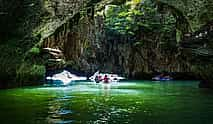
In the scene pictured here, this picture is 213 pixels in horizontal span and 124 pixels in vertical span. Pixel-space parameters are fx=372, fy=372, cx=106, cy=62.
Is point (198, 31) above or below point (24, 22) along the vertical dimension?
below

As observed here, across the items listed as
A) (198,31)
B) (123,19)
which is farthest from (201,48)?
(123,19)

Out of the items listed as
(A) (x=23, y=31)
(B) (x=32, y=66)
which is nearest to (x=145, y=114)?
(A) (x=23, y=31)

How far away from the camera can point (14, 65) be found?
865 inches

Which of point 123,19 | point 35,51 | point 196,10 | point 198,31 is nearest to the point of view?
point 196,10

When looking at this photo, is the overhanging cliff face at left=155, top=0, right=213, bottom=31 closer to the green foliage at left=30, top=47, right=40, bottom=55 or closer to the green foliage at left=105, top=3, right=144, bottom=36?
the green foliage at left=30, top=47, right=40, bottom=55

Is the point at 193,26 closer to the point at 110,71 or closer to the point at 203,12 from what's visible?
the point at 203,12

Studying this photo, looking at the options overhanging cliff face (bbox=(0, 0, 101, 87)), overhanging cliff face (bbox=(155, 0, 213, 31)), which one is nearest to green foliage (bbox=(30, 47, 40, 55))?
overhanging cliff face (bbox=(0, 0, 101, 87))

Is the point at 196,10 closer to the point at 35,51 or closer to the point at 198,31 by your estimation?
the point at 198,31

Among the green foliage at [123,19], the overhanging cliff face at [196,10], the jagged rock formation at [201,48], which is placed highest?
the green foliage at [123,19]

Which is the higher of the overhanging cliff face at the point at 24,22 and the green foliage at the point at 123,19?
the green foliage at the point at 123,19

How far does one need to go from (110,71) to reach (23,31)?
3062 cm

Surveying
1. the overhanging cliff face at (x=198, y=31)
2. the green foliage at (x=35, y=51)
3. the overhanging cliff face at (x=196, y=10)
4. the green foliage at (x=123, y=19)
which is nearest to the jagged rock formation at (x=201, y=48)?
the overhanging cliff face at (x=198, y=31)

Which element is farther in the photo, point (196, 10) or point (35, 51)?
point (35, 51)

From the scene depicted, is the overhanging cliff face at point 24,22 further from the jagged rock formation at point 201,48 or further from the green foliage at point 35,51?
the jagged rock formation at point 201,48
